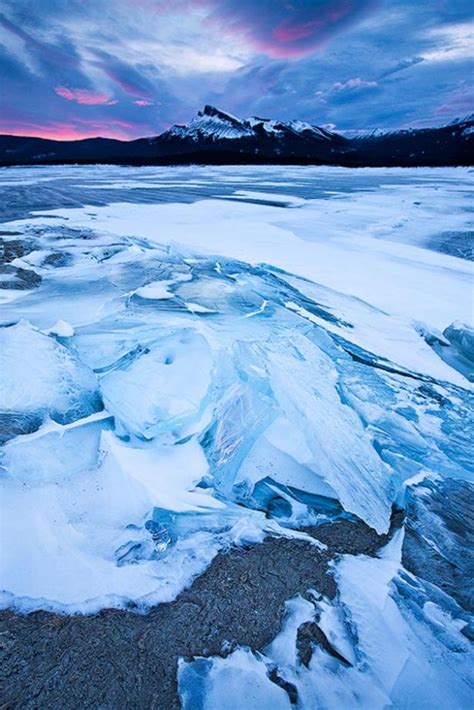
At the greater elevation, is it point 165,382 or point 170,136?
point 170,136

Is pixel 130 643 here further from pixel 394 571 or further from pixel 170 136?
pixel 170 136

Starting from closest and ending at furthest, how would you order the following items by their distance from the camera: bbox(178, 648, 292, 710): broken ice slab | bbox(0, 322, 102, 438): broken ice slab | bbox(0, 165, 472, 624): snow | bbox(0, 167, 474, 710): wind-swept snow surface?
→ 1. bbox(178, 648, 292, 710): broken ice slab
2. bbox(0, 167, 474, 710): wind-swept snow surface
3. bbox(0, 165, 472, 624): snow
4. bbox(0, 322, 102, 438): broken ice slab

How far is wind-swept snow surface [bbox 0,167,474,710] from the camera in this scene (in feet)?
3.68

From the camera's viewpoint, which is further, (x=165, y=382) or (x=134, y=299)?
(x=134, y=299)

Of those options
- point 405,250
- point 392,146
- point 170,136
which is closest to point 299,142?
point 392,146

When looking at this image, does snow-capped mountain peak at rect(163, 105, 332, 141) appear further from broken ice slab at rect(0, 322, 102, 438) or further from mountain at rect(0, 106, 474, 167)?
broken ice slab at rect(0, 322, 102, 438)

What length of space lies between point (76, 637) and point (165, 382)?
3.88 ft

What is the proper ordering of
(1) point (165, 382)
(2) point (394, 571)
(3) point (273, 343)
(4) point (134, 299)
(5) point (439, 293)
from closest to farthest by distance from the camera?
(2) point (394, 571), (1) point (165, 382), (3) point (273, 343), (4) point (134, 299), (5) point (439, 293)

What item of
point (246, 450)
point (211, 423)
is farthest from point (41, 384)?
point (246, 450)

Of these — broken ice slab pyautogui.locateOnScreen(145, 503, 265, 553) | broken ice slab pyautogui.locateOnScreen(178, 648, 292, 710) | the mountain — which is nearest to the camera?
broken ice slab pyautogui.locateOnScreen(178, 648, 292, 710)

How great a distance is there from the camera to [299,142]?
144000 millimetres

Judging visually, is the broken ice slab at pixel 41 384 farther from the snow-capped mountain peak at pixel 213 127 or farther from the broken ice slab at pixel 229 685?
the snow-capped mountain peak at pixel 213 127

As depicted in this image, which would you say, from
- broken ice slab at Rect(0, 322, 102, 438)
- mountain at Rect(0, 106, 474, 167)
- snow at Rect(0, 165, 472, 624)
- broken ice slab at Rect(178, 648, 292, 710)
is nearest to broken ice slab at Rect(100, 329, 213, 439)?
snow at Rect(0, 165, 472, 624)

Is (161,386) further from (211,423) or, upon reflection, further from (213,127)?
(213,127)
